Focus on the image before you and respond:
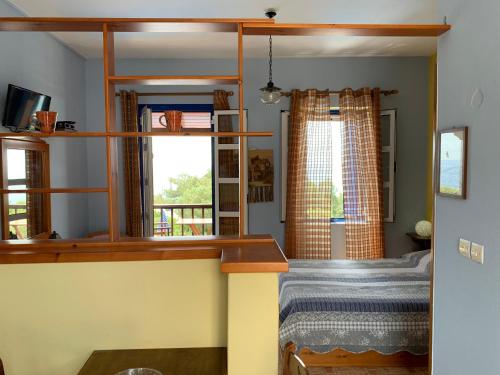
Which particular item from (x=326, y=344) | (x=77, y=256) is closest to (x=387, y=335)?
(x=326, y=344)

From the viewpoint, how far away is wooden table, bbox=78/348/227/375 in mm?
1540

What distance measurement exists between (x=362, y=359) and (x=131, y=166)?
3.26 m

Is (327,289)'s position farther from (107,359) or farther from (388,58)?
(388,58)

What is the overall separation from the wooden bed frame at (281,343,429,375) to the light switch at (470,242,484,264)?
4.02ft

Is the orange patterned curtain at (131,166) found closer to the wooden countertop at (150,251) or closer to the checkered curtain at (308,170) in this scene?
the checkered curtain at (308,170)

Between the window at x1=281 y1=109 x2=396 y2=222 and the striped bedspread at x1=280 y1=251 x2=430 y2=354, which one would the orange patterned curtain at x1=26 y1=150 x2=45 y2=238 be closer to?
the striped bedspread at x1=280 y1=251 x2=430 y2=354

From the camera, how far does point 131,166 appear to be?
196 inches

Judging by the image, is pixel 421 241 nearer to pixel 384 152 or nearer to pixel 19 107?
pixel 384 152

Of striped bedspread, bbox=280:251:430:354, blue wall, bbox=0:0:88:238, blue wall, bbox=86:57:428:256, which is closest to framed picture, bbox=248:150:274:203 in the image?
blue wall, bbox=86:57:428:256

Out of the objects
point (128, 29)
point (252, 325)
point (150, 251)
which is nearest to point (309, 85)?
point (128, 29)

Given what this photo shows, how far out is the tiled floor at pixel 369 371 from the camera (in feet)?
9.65

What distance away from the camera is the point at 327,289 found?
324 centimetres

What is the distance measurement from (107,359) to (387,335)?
2013 millimetres

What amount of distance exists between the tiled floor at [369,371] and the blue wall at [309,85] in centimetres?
241
